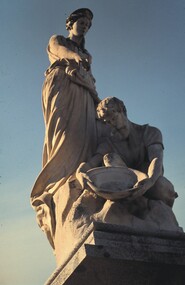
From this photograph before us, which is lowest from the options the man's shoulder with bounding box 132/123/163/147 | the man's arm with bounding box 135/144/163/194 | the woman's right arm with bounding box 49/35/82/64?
the man's arm with bounding box 135/144/163/194

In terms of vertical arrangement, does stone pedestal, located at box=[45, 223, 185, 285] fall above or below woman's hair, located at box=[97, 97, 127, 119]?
below

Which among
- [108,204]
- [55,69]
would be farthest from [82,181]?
[55,69]

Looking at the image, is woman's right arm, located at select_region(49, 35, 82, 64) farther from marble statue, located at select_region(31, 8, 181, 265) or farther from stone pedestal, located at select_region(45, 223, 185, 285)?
stone pedestal, located at select_region(45, 223, 185, 285)

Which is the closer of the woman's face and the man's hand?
the man's hand

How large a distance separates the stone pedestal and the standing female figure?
1617mm

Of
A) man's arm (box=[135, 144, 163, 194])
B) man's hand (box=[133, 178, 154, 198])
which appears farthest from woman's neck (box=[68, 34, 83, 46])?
man's hand (box=[133, 178, 154, 198])

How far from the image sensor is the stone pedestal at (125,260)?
5.79m

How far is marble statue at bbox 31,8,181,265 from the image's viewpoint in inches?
268

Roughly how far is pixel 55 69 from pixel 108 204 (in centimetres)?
301

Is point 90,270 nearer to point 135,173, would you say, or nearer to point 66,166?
point 135,173

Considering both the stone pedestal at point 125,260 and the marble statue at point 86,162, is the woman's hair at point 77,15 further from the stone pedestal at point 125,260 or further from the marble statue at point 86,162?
the stone pedestal at point 125,260

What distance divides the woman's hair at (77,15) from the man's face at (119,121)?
8.34 feet

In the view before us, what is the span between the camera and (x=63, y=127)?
8.41 m

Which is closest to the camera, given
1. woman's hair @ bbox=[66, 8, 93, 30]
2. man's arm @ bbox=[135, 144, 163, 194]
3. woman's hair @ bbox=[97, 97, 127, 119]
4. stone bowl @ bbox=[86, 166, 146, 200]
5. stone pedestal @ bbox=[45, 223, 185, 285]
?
stone pedestal @ bbox=[45, 223, 185, 285]
